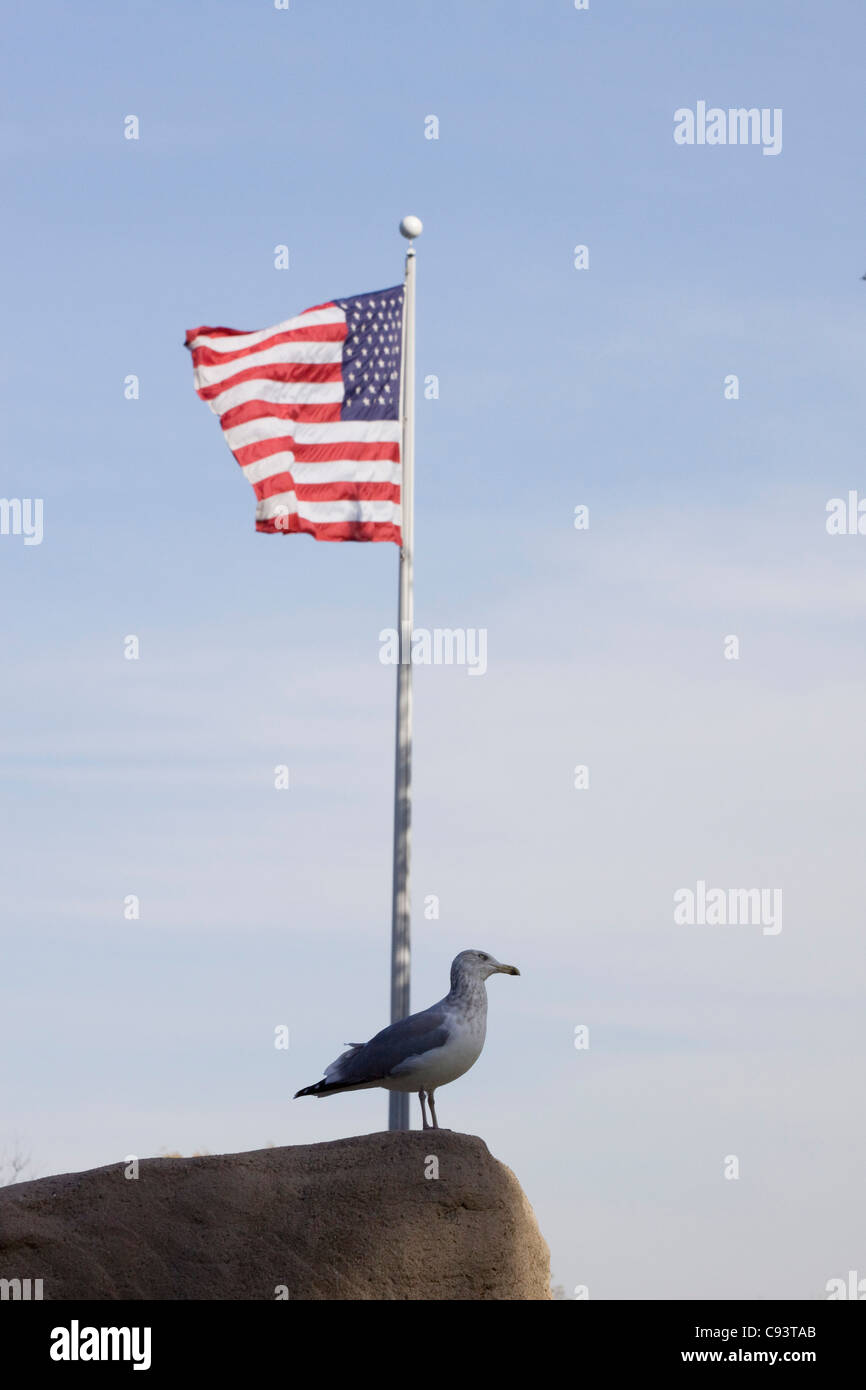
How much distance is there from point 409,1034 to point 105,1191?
2.11m

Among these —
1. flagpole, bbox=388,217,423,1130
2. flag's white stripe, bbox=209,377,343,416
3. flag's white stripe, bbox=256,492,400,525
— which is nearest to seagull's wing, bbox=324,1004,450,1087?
flagpole, bbox=388,217,423,1130

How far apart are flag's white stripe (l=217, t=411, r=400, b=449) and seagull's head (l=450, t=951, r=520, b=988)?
247 inches

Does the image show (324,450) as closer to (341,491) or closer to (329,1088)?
(341,491)

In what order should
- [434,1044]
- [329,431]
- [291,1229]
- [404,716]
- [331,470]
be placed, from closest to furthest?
1. [291,1229]
2. [434,1044]
3. [404,716]
4. [331,470]
5. [329,431]

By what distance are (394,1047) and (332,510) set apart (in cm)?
624

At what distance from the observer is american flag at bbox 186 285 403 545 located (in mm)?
16531

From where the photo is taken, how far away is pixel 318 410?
1681cm

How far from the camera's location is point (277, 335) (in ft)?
55.8

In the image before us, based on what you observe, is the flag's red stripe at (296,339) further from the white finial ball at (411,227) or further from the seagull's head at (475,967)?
the seagull's head at (475,967)

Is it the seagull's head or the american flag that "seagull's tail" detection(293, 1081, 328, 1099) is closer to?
the seagull's head

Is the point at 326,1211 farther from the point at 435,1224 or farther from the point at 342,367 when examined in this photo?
the point at 342,367

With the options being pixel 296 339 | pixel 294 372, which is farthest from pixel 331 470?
pixel 296 339

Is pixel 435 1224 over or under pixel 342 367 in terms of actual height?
under
